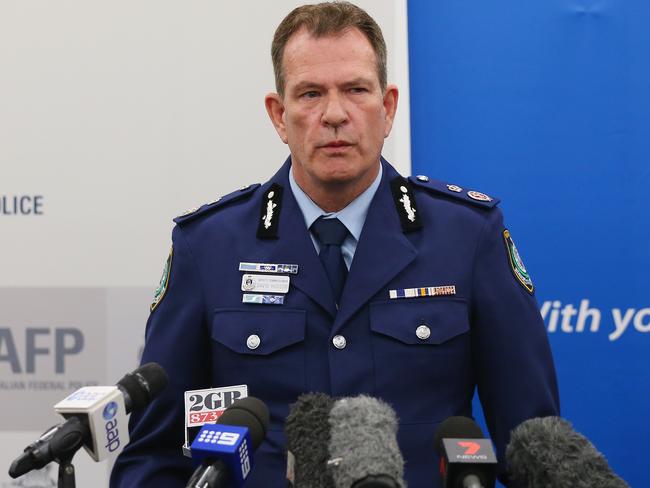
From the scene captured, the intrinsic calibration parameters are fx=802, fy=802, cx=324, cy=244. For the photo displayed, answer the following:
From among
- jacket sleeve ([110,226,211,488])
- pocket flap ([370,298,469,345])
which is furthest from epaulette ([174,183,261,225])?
pocket flap ([370,298,469,345])

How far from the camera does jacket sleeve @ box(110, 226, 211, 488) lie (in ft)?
5.26

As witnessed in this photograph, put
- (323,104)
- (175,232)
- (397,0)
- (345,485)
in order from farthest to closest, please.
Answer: (397,0) → (175,232) → (323,104) → (345,485)

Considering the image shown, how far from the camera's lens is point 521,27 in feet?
7.62

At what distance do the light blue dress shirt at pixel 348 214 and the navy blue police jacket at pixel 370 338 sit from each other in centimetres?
3

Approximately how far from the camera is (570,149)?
2.32 meters

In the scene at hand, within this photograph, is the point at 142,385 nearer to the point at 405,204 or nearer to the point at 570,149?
the point at 405,204

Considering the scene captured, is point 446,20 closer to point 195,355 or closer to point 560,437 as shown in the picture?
point 195,355

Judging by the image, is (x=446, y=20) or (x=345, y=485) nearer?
(x=345, y=485)

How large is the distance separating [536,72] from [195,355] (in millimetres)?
1316

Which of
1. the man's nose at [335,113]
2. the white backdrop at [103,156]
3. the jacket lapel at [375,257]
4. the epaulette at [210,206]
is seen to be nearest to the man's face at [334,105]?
the man's nose at [335,113]

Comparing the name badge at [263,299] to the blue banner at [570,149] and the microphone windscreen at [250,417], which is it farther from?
the blue banner at [570,149]

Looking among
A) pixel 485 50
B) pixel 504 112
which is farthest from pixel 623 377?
pixel 485 50

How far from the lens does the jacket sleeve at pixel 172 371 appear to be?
1.60m

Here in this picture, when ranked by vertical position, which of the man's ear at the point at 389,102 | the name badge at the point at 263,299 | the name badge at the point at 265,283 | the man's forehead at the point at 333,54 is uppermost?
the man's forehead at the point at 333,54
